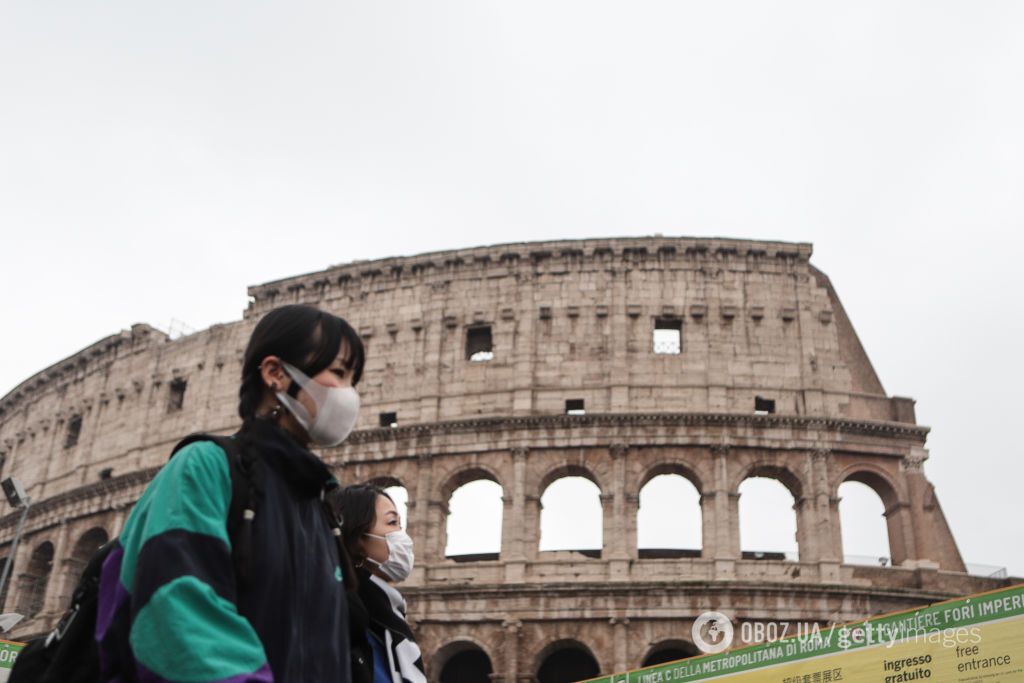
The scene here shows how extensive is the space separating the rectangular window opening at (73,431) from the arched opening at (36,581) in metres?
4.13

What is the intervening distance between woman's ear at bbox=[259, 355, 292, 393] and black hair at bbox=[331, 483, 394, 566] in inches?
78.0

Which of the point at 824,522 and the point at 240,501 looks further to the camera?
the point at 824,522

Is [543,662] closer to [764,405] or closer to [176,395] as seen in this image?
[764,405]

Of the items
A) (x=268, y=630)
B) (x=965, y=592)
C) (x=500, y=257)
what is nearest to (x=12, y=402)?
(x=500, y=257)

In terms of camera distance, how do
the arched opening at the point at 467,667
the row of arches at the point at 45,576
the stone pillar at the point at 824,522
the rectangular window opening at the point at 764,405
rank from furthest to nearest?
the row of arches at the point at 45,576, the rectangular window opening at the point at 764,405, the arched opening at the point at 467,667, the stone pillar at the point at 824,522

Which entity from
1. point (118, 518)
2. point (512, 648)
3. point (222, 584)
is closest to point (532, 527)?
point (512, 648)

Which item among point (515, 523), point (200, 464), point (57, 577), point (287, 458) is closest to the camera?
point (200, 464)

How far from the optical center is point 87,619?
231cm

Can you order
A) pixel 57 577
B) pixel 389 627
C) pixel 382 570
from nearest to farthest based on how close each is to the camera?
pixel 389 627 < pixel 382 570 < pixel 57 577

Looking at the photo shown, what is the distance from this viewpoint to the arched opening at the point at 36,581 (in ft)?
107

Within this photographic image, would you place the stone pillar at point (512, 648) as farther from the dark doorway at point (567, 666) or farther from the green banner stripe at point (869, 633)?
the green banner stripe at point (869, 633)

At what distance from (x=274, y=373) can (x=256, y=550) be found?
0.59m

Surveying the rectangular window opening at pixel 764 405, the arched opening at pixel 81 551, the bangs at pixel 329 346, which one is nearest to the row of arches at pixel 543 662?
the rectangular window opening at pixel 764 405

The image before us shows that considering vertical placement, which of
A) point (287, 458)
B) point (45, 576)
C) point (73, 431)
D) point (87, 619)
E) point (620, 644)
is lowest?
point (87, 619)
